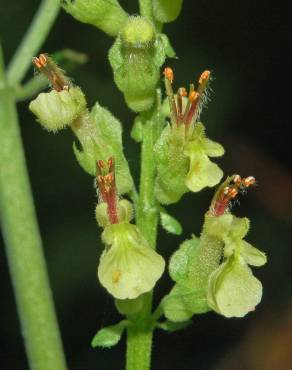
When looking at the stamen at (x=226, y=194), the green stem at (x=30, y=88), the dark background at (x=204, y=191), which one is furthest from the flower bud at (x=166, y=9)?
the dark background at (x=204, y=191)

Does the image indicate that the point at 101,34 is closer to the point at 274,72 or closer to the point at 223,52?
the point at 223,52

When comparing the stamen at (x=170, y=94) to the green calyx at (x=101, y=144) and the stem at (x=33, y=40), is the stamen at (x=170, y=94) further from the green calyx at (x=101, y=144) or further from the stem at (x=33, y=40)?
the stem at (x=33, y=40)

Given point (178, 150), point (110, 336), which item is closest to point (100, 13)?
point (178, 150)

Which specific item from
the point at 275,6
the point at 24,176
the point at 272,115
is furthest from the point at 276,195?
the point at 24,176

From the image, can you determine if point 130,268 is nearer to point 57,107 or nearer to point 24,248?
point 57,107

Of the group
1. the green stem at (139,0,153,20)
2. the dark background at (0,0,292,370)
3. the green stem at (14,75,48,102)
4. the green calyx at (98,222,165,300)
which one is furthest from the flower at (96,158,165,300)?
the dark background at (0,0,292,370)
